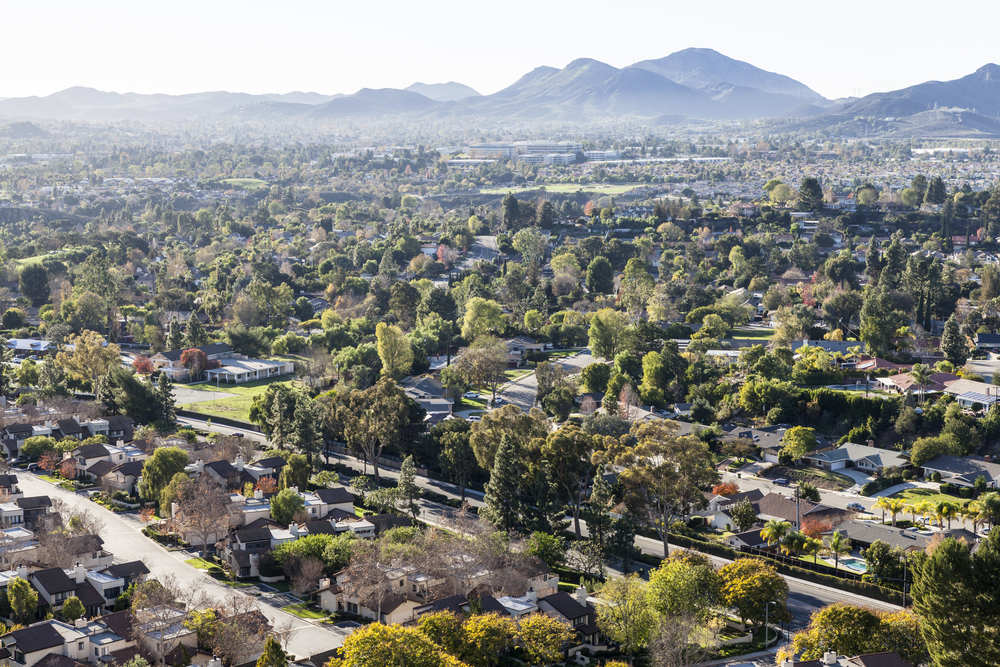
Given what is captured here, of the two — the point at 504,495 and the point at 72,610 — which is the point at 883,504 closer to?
the point at 504,495

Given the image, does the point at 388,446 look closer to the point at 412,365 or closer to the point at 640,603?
the point at 412,365

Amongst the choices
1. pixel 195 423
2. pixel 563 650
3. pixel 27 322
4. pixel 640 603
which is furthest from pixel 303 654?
pixel 27 322

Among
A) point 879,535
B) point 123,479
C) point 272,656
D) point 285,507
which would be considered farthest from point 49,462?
point 879,535

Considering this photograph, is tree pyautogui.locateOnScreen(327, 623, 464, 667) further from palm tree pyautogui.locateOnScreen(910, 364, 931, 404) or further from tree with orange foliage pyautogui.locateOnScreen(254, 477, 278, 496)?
palm tree pyautogui.locateOnScreen(910, 364, 931, 404)

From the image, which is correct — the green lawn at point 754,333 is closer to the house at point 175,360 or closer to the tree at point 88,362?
the house at point 175,360

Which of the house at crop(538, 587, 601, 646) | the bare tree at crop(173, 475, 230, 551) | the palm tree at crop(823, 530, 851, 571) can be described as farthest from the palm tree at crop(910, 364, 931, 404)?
the bare tree at crop(173, 475, 230, 551)
